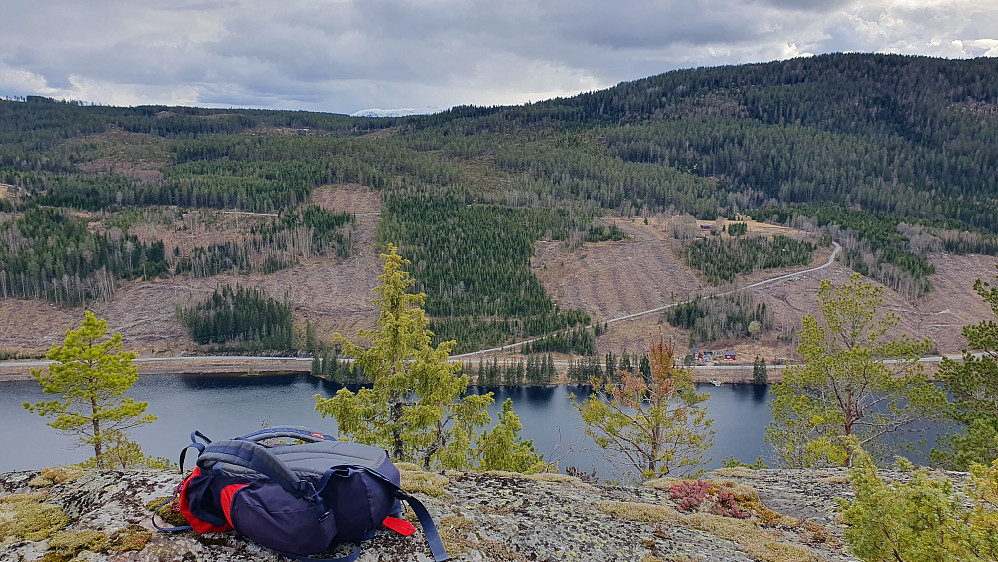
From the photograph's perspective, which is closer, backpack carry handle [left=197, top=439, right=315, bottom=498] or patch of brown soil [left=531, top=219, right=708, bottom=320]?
backpack carry handle [left=197, top=439, right=315, bottom=498]

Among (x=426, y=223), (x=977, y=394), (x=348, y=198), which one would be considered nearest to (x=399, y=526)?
(x=977, y=394)

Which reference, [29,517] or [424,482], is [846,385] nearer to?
[424,482]

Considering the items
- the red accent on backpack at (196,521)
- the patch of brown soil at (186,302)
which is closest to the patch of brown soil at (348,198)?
the patch of brown soil at (186,302)

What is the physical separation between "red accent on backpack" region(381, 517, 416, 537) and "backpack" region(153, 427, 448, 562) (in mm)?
11

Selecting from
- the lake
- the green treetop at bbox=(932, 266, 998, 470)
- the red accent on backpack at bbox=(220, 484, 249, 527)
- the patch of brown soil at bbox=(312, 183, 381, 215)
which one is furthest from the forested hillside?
the red accent on backpack at bbox=(220, 484, 249, 527)

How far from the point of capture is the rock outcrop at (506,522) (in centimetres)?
687

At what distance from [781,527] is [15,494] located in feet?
37.6

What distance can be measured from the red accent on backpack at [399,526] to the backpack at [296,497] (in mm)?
11

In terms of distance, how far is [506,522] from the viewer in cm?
864

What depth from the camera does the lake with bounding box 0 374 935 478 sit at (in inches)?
2064

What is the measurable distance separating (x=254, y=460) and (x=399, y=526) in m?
1.80

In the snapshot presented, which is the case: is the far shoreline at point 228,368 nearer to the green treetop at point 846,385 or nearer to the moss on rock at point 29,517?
the green treetop at point 846,385

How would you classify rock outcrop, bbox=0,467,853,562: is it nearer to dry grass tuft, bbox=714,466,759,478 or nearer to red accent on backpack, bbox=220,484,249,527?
red accent on backpack, bbox=220,484,249,527

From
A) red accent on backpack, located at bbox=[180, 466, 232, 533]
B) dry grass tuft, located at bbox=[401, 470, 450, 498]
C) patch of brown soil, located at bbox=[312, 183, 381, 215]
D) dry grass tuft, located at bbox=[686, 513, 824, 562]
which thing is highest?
patch of brown soil, located at bbox=[312, 183, 381, 215]
